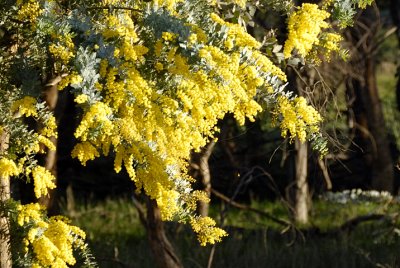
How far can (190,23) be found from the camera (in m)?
5.01

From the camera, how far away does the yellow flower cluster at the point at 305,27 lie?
206 inches

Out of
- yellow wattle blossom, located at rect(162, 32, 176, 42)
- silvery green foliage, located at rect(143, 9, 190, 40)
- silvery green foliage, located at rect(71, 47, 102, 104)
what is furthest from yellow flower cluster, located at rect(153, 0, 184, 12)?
silvery green foliage, located at rect(71, 47, 102, 104)

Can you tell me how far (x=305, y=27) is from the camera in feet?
17.2

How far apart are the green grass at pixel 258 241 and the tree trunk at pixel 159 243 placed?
33 centimetres

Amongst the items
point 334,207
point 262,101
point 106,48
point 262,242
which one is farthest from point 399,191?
point 106,48

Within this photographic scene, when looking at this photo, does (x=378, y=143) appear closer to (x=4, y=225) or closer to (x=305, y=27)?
(x=305, y=27)

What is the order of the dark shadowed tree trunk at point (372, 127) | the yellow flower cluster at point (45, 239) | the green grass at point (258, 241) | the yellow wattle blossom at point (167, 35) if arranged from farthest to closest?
Result: the dark shadowed tree trunk at point (372, 127) → the green grass at point (258, 241) → the yellow flower cluster at point (45, 239) → the yellow wattle blossom at point (167, 35)

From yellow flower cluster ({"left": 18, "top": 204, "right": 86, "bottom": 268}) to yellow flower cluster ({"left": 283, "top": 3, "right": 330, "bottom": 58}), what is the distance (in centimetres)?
164

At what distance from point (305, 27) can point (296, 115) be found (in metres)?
0.50

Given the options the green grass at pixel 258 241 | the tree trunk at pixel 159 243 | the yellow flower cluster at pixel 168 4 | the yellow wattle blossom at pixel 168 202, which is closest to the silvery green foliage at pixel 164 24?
the yellow flower cluster at pixel 168 4

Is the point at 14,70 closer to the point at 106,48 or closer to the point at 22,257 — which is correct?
the point at 106,48

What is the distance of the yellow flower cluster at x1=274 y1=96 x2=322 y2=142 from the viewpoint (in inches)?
202

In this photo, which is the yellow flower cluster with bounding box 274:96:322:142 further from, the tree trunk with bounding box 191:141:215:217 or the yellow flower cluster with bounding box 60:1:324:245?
the tree trunk with bounding box 191:141:215:217

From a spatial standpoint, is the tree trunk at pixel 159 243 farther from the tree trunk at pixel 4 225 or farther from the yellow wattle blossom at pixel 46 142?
the yellow wattle blossom at pixel 46 142
